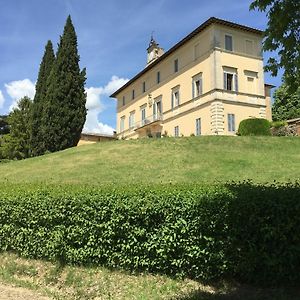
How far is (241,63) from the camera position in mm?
35438

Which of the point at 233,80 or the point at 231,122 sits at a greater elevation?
the point at 233,80

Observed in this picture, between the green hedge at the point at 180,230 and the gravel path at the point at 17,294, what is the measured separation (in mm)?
827

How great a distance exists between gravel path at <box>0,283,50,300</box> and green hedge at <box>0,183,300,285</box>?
32.6 inches

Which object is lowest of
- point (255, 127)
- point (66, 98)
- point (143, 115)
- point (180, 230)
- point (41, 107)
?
point (180, 230)

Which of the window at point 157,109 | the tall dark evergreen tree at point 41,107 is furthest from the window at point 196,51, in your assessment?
the tall dark evergreen tree at point 41,107

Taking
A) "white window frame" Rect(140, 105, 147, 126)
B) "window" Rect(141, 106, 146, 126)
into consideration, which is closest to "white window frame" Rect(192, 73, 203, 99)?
"white window frame" Rect(140, 105, 147, 126)

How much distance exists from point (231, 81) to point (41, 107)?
1654 cm

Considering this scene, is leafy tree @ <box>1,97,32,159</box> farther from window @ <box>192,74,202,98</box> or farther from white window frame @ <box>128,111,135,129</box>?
white window frame @ <box>128,111,135,129</box>

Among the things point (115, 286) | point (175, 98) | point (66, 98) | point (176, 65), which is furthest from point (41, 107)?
point (115, 286)

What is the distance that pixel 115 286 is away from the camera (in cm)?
597

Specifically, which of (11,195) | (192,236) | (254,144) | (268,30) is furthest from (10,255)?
(254,144)

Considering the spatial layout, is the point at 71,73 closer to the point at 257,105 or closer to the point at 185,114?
the point at 185,114

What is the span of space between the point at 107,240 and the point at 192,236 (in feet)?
4.51

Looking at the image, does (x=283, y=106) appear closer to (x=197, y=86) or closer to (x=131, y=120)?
(x=131, y=120)
